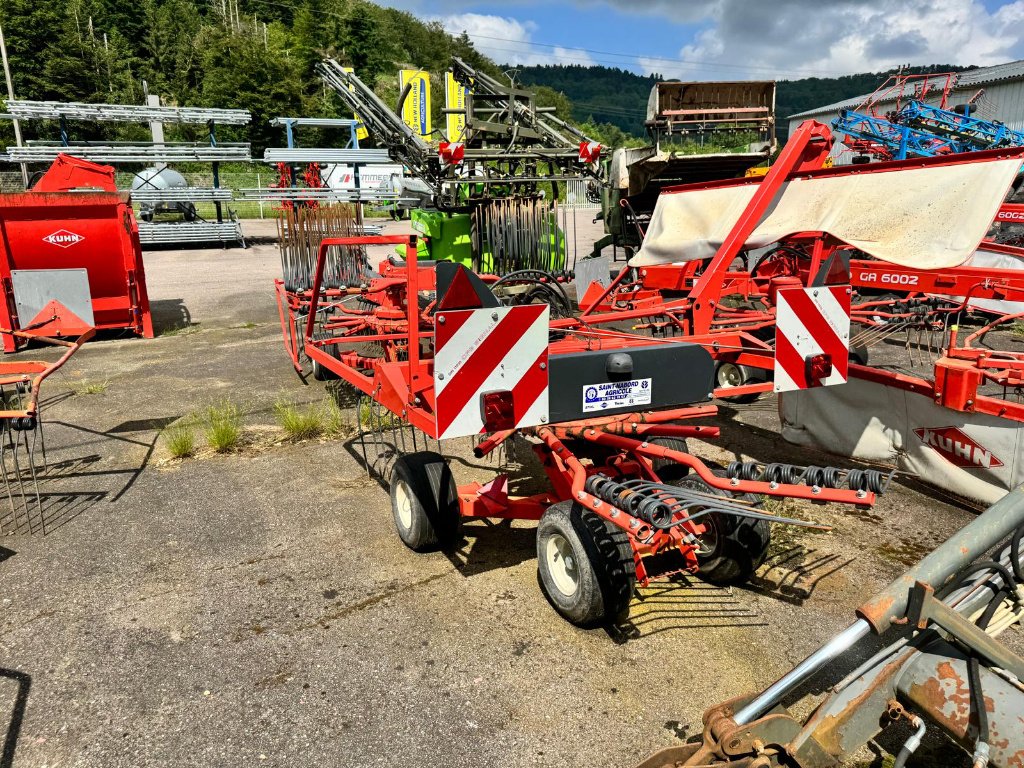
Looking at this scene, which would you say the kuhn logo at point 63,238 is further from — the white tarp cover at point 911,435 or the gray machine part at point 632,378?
the white tarp cover at point 911,435

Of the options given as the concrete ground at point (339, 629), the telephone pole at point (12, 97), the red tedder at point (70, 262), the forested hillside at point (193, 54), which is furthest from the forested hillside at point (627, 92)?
the concrete ground at point (339, 629)

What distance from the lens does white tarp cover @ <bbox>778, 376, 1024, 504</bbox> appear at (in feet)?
13.4

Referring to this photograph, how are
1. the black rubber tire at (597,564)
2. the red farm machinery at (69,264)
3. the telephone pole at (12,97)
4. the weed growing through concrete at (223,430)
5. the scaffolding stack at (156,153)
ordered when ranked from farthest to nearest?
the telephone pole at (12,97), the scaffolding stack at (156,153), the red farm machinery at (69,264), the weed growing through concrete at (223,430), the black rubber tire at (597,564)

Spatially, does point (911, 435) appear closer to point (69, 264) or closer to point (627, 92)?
point (69, 264)

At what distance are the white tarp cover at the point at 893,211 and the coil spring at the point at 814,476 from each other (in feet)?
5.95

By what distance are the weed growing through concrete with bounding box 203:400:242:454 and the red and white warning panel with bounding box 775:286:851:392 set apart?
3.91 m

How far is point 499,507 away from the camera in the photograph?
12.1 feet

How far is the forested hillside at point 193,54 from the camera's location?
44.7 m

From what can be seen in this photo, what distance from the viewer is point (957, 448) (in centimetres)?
427

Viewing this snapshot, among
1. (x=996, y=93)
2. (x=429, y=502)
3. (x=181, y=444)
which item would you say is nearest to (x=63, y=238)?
(x=181, y=444)

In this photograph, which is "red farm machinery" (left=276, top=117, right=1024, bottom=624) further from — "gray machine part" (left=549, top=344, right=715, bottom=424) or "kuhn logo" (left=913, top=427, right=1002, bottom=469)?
"kuhn logo" (left=913, top=427, right=1002, bottom=469)

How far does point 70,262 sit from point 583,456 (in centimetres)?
819

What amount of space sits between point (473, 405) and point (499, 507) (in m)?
0.87

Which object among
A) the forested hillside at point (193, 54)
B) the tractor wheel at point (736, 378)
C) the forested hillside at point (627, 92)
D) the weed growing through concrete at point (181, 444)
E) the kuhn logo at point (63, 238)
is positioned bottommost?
the weed growing through concrete at point (181, 444)
